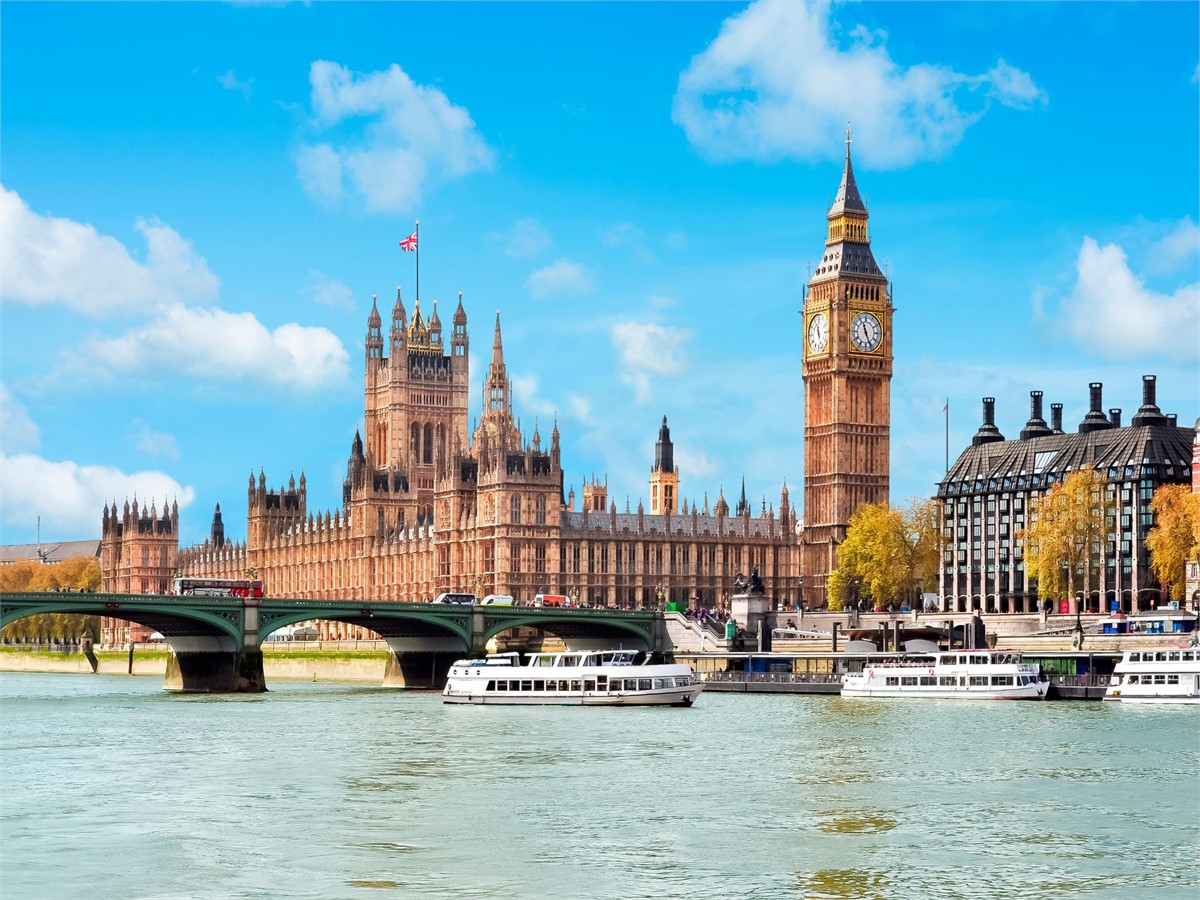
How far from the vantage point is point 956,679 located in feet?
290

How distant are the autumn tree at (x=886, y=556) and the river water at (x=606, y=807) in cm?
5625

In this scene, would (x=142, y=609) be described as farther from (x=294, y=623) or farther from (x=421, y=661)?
(x=421, y=661)

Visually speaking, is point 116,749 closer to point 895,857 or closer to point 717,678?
point 895,857

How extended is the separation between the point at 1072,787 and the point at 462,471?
103926 mm

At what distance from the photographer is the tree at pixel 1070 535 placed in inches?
4705

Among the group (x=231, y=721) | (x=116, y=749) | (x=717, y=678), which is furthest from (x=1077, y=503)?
(x=116, y=749)

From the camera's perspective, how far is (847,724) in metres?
71.8

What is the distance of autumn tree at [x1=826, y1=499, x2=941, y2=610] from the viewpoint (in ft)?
433

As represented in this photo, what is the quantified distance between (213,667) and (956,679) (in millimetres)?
35072

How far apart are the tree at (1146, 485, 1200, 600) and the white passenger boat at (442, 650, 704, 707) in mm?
33245

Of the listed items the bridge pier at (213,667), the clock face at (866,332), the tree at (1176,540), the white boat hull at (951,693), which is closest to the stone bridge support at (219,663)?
the bridge pier at (213,667)

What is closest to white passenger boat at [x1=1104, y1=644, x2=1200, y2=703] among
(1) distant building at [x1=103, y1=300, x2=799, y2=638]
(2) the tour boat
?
(2) the tour boat

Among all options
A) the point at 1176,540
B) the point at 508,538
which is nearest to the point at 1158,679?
the point at 1176,540

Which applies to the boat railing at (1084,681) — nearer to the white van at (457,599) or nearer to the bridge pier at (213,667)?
the white van at (457,599)
